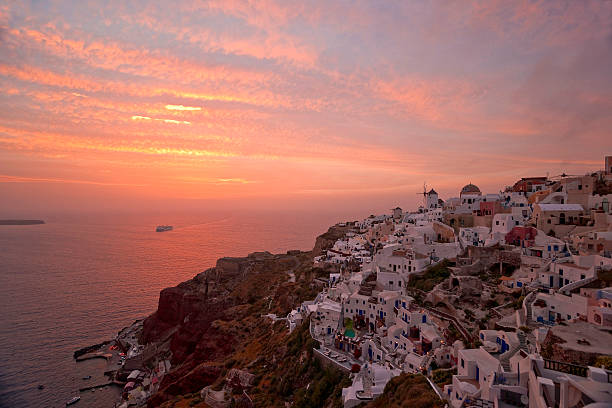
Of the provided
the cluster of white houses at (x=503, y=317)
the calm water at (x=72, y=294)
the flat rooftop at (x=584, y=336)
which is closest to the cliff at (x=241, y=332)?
the cluster of white houses at (x=503, y=317)

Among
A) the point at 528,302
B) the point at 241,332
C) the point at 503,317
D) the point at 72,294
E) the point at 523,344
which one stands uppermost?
the point at 523,344

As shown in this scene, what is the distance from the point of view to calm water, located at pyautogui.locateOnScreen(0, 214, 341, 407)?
38.7 m

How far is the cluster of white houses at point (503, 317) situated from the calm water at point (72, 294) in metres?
30.9

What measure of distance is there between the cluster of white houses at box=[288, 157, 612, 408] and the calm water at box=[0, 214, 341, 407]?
30.9 meters

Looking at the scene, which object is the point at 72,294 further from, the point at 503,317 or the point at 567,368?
the point at 567,368

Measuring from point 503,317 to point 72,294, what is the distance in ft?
241

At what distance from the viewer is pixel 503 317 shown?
63.0ft

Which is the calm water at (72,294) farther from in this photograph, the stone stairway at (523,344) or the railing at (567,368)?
the railing at (567,368)

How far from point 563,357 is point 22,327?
6509cm

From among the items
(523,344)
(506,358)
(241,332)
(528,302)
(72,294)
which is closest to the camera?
(506,358)

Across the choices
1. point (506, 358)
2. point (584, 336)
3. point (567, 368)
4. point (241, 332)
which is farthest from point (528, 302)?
point (241, 332)

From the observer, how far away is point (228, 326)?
41281 millimetres

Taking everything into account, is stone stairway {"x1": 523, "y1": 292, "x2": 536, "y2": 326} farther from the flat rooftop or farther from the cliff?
the cliff

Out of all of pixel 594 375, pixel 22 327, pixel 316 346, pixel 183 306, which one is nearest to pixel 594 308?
pixel 594 375
